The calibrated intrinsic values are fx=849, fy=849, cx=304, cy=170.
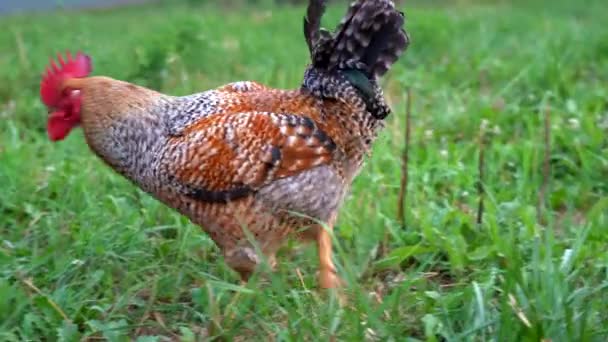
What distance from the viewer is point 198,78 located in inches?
265

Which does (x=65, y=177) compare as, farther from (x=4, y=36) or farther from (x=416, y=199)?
(x=4, y=36)

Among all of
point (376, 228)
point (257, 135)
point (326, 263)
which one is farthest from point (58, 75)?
point (376, 228)

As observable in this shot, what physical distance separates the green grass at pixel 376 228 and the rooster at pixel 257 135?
275 mm

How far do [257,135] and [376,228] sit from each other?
2.88 feet

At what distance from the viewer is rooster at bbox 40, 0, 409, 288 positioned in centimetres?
349

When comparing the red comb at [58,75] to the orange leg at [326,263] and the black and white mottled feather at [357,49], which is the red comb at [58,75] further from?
the orange leg at [326,263]

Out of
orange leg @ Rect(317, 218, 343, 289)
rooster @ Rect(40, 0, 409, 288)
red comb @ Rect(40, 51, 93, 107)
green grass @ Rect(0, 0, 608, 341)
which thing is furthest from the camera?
red comb @ Rect(40, 51, 93, 107)

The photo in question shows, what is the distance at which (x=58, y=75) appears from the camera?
12.6 feet

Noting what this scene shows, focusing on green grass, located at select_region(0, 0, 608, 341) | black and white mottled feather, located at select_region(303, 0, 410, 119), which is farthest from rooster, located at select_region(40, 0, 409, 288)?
green grass, located at select_region(0, 0, 608, 341)

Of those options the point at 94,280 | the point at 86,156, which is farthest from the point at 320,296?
the point at 86,156

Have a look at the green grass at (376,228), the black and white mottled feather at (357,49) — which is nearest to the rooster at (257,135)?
the black and white mottled feather at (357,49)

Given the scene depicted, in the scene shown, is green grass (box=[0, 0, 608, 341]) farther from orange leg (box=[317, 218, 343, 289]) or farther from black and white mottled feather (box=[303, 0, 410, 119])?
black and white mottled feather (box=[303, 0, 410, 119])

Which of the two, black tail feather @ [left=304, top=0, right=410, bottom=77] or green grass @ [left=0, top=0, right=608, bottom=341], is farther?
black tail feather @ [left=304, top=0, right=410, bottom=77]

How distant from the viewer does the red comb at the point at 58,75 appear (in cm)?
382
